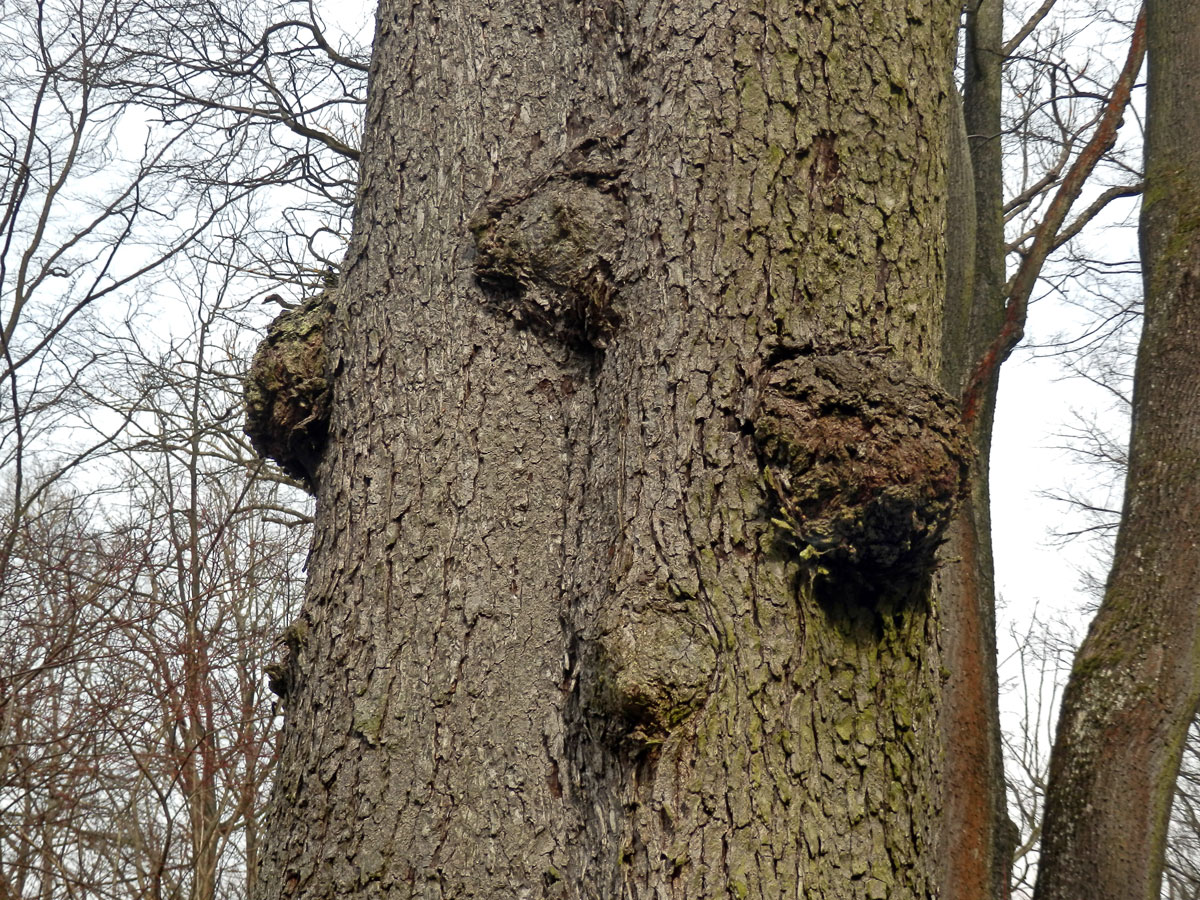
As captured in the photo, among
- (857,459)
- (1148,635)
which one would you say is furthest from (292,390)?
(1148,635)

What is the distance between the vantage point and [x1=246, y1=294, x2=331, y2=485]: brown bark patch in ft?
5.43

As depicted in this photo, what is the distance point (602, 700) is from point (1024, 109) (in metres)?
5.95

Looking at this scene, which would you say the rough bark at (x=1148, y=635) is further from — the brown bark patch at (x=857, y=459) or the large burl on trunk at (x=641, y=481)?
the brown bark patch at (x=857, y=459)

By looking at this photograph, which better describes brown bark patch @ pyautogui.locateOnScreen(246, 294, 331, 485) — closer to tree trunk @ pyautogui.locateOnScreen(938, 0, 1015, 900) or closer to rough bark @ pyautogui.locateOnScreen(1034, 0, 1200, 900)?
tree trunk @ pyautogui.locateOnScreen(938, 0, 1015, 900)

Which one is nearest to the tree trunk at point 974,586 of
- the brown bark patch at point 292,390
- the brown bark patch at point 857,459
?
the brown bark patch at point 857,459

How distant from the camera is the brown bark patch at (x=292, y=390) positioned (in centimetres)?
166

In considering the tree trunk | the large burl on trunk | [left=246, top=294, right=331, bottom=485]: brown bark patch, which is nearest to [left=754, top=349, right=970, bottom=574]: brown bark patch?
the large burl on trunk

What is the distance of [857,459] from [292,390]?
3.25 ft

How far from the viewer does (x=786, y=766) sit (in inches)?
44.3

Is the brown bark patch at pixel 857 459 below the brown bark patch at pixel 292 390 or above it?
below

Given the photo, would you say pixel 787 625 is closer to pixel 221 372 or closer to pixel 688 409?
pixel 688 409

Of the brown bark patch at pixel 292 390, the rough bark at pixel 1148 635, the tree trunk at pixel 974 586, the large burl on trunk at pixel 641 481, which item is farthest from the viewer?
the tree trunk at pixel 974 586

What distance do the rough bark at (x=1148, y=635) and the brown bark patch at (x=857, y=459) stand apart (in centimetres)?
259

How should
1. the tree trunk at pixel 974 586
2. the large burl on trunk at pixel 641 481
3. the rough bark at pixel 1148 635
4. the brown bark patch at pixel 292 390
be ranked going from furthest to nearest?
1. the tree trunk at pixel 974 586
2. the rough bark at pixel 1148 635
3. the brown bark patch at pixel 292 390
4. the large burl on trunk at pixel 641 481
